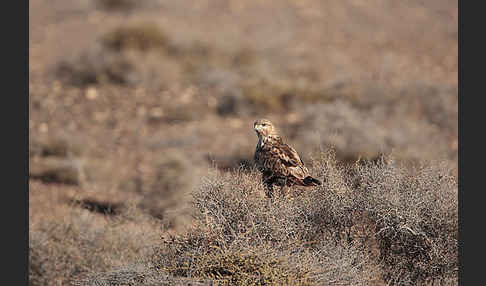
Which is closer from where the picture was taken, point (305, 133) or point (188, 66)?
point (305, 133)

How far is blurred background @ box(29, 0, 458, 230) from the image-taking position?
430 inches

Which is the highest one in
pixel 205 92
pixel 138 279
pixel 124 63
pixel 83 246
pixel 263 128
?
pixel 124 63

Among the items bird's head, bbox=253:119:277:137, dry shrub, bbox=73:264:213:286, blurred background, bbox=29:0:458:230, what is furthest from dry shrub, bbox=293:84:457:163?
dry shrub, bbox=73:264:213:286

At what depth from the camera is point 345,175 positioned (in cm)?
531

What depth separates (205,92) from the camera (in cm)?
1620

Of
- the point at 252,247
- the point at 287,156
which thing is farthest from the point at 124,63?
the point at 252,247

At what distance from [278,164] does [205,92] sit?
11.1 m

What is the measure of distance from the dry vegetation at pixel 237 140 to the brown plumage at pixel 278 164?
13cm

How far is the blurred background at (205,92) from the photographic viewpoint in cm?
1092

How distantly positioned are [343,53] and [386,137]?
897 cm

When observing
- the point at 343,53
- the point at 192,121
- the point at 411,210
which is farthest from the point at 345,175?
the point at 343,53

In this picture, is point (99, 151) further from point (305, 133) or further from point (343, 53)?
point (343, 53)

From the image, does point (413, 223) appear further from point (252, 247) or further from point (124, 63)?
point (124, 63)

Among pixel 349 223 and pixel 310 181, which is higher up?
pixel 310 181
